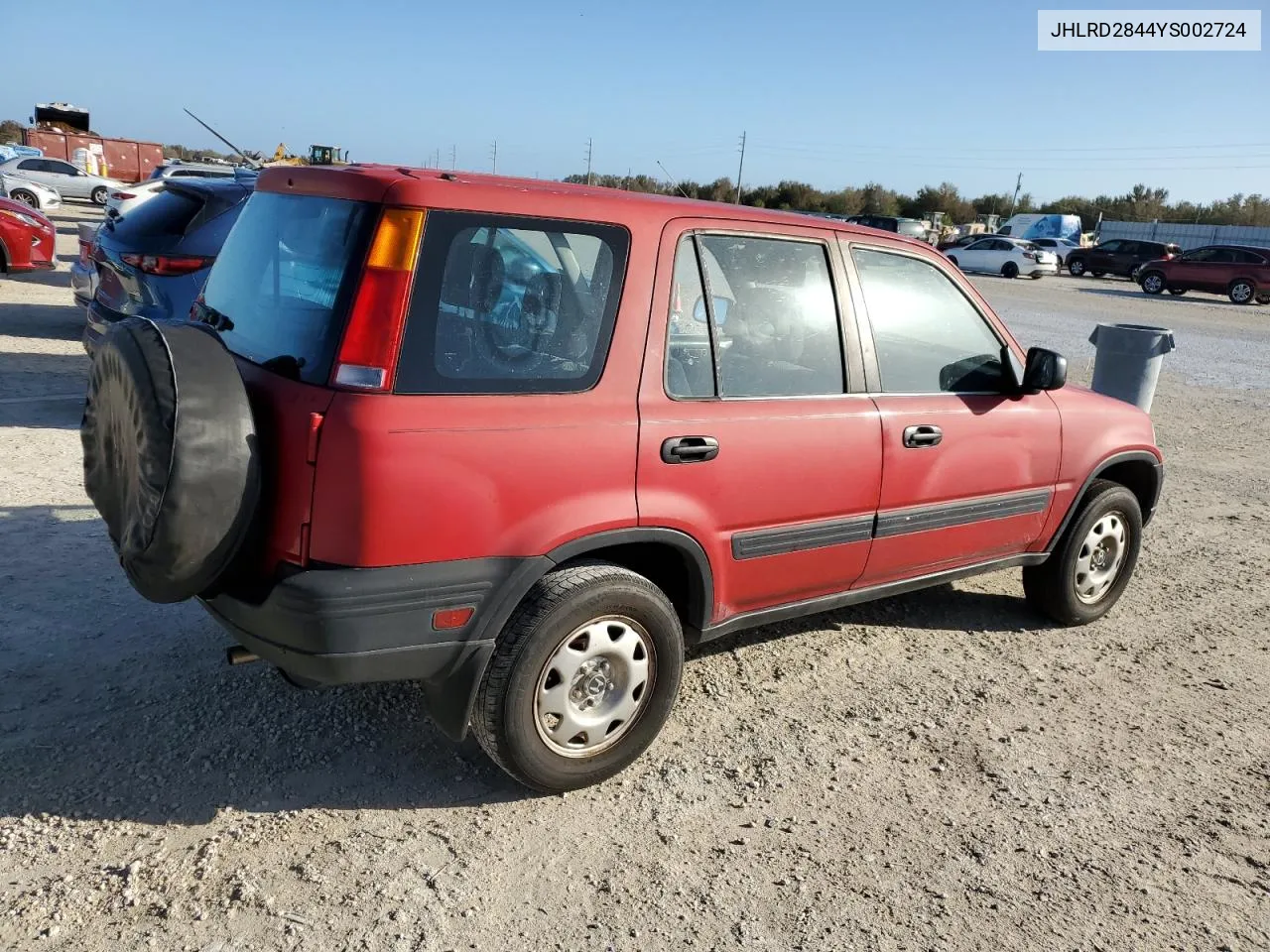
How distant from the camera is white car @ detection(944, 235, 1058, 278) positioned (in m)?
35.0

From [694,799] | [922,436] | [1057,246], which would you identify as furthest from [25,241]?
[1057,246]

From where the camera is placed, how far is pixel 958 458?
410 centimetres

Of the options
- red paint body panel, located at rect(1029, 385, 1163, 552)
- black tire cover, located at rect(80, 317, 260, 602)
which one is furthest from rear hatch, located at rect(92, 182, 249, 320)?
red paint body panel, located at rect(1029, 385, 1163, 552)

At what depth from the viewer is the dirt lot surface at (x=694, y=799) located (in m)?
2.71

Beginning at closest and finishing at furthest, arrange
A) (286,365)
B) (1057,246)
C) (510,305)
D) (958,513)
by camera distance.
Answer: (286,365) → (510,305) → (958,513) → (1057,246)

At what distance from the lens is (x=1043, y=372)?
4219mm

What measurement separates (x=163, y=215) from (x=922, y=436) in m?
6.55

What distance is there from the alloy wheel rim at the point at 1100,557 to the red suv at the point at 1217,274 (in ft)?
97.2

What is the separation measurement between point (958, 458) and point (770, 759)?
4.84 feet

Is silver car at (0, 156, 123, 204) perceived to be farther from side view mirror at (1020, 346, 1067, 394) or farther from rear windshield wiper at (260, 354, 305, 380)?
side view mirror at (1020, 346, 1067, 394)

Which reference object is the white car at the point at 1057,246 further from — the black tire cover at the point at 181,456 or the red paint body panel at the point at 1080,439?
the black tire cover at the point at 181,456

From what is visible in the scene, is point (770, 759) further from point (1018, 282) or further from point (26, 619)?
point (1018, 282)

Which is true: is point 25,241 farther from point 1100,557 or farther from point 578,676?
point 1100,557

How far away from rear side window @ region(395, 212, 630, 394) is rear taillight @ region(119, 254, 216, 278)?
530cm
